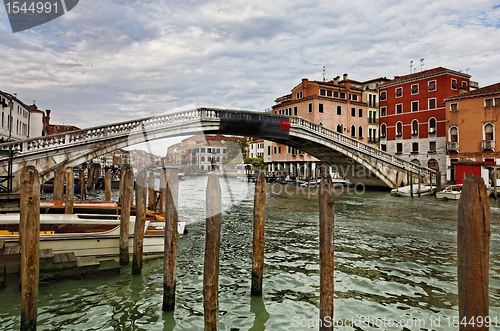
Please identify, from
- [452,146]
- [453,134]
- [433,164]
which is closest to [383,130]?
[433,164]

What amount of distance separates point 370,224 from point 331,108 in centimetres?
1757

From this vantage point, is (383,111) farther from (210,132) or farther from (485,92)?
(210,132)

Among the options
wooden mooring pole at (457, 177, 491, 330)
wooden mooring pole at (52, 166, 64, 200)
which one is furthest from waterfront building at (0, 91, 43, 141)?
wooden mooring pole at (457, 177, 491, 330)

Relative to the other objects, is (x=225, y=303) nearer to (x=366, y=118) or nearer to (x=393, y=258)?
(x=393, y=258)

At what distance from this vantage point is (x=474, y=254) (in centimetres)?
209

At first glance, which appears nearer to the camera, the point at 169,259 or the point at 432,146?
the point at 169,259

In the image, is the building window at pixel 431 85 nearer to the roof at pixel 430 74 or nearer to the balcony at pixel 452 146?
the roof at pixel 430 74

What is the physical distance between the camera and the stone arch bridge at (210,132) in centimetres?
1223

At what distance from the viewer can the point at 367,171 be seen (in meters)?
20.2

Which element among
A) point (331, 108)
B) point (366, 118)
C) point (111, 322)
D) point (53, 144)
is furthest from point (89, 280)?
point (366, 118)

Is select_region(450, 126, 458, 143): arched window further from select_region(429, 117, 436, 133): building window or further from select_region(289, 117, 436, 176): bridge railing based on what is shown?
select_region(289, 117, 436, 176): bridge railing

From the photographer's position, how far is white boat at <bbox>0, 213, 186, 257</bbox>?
5.32 metres

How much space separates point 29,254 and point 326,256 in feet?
8.94

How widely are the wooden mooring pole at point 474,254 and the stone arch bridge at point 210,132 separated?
12609 mm
